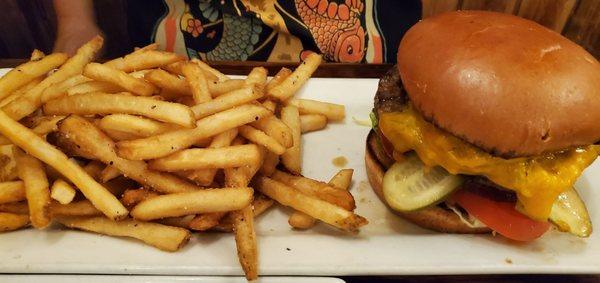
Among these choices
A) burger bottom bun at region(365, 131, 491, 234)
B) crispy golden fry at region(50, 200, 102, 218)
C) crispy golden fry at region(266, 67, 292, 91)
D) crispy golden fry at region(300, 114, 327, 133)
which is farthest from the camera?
crispy golden fry at region(300, 114, 327, 133)

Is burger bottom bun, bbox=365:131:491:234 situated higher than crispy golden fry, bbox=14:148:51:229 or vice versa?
crispy golden fry, bbox=14:148:51:229

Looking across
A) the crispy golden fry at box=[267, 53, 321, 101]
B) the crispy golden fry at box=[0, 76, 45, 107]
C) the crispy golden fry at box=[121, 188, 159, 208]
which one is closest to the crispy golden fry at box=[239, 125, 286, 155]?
the crispy golden fry at box=[267, 53, 321, 101]

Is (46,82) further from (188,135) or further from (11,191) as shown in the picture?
(188,135)

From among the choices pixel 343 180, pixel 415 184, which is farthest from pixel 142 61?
pixel 415 184

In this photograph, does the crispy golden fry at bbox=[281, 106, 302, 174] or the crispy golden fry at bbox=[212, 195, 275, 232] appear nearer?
the crispy golden fry at bbox=[212, 195, 275, 232]

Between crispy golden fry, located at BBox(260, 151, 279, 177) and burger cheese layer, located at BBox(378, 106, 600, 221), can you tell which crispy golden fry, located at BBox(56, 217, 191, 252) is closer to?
crispy golden fry, located at BBox(260, 151, 279, 177)

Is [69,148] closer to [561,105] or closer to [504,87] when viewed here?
[504,87]
